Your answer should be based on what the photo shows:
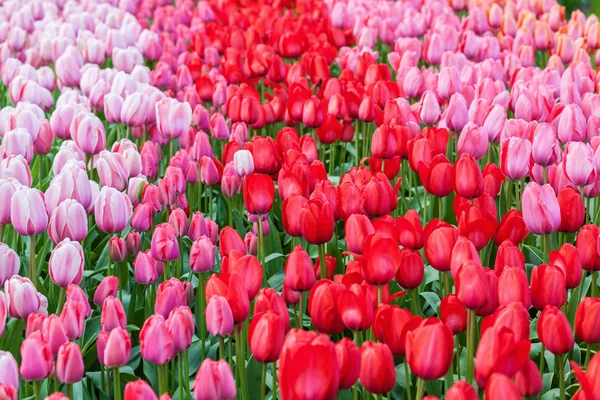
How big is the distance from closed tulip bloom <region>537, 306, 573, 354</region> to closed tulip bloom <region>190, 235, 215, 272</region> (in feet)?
2.97

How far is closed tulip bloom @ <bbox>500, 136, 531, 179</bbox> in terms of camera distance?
2.52 metres

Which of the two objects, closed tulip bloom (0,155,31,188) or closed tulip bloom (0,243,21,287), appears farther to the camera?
closed tulip bloom (0,155,31,188)

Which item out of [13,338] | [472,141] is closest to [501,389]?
[13,338]

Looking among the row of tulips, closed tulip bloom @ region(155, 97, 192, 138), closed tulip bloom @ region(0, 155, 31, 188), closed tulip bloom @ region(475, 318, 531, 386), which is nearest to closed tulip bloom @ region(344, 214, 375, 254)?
the row of tulips

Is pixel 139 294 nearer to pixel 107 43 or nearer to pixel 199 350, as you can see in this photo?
pixel 199 350

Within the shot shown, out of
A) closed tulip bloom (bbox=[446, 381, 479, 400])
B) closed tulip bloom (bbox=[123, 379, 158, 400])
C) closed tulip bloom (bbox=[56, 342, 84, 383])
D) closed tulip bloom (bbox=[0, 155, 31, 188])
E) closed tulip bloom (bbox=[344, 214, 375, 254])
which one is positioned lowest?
closed tulip bloom (bbox=[56, 342, 84, 383])

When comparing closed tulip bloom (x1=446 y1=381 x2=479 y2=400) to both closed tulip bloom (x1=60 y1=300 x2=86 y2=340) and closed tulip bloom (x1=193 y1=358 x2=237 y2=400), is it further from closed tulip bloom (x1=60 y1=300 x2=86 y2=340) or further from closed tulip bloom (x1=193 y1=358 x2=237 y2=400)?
closed tulip bloom (x1=60 y1=300 x2=86 y2=340)

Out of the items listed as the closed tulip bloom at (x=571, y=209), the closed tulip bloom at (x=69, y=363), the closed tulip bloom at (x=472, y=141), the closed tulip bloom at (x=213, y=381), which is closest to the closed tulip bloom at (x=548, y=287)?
the closed tulip bloom at (x=571, y=209)

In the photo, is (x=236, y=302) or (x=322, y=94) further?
(x=322, y=94)

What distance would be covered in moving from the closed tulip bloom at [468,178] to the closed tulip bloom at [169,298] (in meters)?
0.89

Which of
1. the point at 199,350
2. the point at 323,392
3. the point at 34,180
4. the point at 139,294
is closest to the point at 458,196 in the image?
the point at 199,350

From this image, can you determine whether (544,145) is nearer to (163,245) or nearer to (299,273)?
(299,273)

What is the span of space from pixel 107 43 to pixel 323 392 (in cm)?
365

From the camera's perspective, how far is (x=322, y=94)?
3.65 m
